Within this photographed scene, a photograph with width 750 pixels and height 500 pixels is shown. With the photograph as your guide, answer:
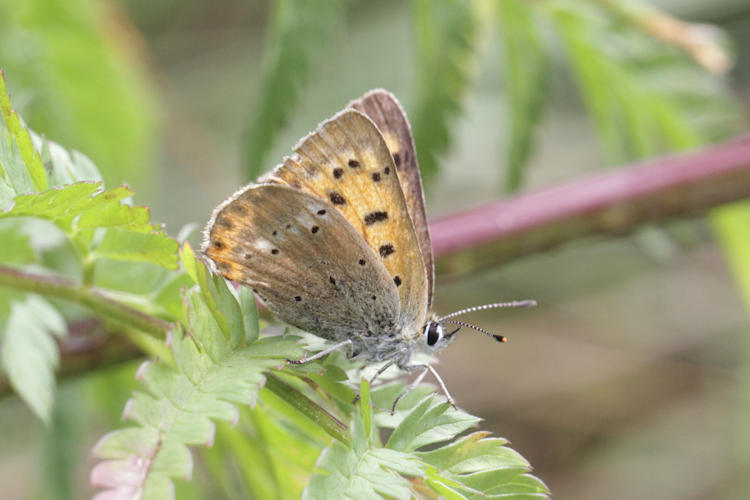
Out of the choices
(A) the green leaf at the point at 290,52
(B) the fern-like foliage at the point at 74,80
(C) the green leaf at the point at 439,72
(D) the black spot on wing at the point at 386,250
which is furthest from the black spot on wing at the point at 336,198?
(B) the fern-like foliage at the point at 74,80

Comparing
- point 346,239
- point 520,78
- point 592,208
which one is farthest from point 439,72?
point 346,239

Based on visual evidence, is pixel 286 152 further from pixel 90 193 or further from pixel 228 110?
pixel 90 193

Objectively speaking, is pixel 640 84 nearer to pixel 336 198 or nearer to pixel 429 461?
pixel 336 198

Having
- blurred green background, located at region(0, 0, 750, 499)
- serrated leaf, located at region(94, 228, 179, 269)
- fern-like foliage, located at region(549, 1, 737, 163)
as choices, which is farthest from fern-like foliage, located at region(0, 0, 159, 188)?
fern-like foliage, located at region(549, 1, 737, 163)

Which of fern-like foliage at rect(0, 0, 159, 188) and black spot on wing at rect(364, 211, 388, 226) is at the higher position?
fern-like foliage at rect(0, 0, 159, 188)

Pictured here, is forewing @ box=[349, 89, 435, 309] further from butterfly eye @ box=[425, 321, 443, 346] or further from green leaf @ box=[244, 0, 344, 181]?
green leaf @ box=[244, 0, 344, 181]

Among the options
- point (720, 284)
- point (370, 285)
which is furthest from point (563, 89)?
point (370, 285)
